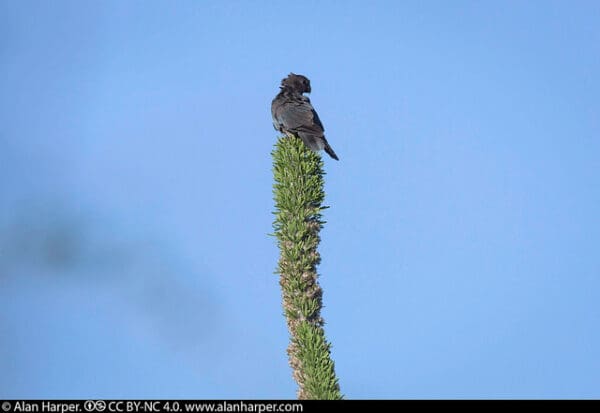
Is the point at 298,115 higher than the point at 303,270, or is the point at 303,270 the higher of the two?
the point at 298,115

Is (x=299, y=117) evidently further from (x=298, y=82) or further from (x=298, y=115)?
(x=298, y=82)

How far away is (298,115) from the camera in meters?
13.4

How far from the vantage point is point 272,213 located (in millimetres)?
8828

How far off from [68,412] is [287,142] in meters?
4.38

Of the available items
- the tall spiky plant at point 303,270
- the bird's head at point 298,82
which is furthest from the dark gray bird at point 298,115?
the tall spiky plant at point 303,270

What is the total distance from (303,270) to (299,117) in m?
5.61

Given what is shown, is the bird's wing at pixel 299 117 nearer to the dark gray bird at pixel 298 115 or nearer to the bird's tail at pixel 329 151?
the dark gray bird at pixel 298 115

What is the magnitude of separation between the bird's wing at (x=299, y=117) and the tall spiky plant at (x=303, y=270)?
7.72ft

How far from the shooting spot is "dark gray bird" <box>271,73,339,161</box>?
11.5 m

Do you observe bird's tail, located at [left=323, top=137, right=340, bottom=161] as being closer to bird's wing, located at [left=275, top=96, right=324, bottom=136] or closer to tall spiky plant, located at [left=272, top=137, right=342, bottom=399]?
bird's wing, located at [left=275, top=96, right=324, bottom=136]

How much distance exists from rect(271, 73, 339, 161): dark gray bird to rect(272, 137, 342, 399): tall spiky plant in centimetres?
135

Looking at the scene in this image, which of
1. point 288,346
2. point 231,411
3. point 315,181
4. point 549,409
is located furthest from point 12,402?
point 549,409

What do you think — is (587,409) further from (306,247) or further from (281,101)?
(281,101)

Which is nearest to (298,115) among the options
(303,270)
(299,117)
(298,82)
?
(299,117)
